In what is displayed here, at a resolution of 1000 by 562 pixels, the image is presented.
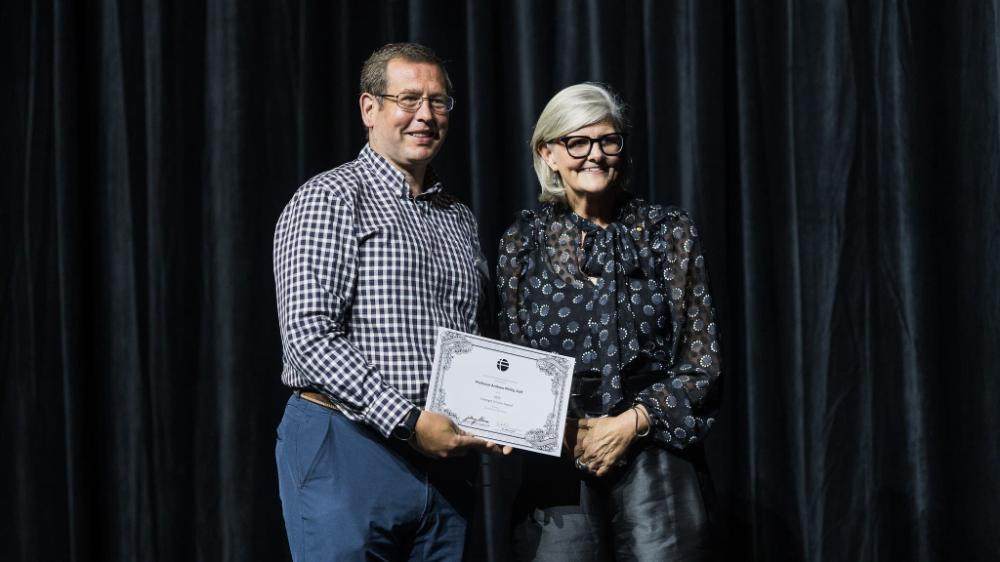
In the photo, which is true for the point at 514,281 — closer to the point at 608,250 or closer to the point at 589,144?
the point at 608,250

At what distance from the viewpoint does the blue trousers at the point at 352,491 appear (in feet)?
5.61

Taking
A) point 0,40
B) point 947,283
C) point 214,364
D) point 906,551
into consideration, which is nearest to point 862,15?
point 947,283

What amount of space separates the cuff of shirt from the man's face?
454mm

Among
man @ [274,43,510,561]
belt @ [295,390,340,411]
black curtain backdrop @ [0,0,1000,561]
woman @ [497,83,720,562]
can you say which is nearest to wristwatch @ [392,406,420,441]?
man @ [274,43,510,561]

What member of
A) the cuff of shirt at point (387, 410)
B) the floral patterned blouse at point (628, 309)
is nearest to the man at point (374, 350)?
the cuff of shirt at point (387, 410)

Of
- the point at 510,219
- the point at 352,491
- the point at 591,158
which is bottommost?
the point at 352,491

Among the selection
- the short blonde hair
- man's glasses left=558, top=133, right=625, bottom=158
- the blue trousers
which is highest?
the short blonde hair

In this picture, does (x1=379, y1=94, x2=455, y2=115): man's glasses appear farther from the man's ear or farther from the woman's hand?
the woman's hand

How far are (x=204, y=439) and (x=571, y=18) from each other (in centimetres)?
148

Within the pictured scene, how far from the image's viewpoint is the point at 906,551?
2574 millimetres

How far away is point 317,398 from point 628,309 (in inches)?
22.6

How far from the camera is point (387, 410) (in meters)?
1.66

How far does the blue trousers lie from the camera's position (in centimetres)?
171

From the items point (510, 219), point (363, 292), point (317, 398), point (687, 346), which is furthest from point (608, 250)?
point (510, 219)
